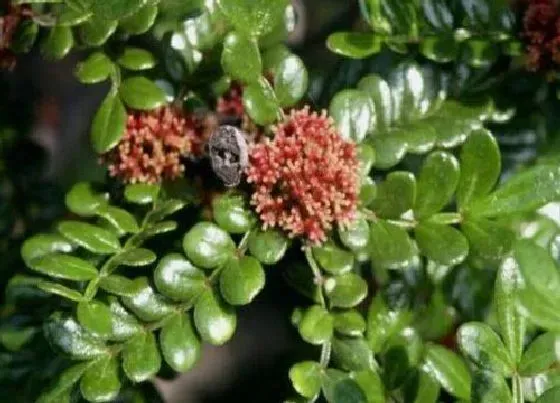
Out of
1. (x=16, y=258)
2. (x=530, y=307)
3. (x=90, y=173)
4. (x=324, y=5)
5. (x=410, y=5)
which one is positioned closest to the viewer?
(x=530, y=307)

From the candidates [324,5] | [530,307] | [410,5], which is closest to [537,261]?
[530,307]

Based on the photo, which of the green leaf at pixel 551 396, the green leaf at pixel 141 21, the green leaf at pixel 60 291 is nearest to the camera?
the green leaf at pixel 551 396

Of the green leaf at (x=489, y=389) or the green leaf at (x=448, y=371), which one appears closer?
the green leaf at (x=489, y=389)

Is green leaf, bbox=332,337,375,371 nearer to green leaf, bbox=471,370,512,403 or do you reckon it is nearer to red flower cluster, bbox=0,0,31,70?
green leaf, bbox=471,370,512,403

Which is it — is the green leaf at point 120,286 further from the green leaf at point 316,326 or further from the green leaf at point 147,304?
the green leaf at point 316,326

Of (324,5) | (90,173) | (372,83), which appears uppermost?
(372,83)

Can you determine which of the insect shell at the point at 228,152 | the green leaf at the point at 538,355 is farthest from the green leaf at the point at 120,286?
the green leaf at the point at 538,355

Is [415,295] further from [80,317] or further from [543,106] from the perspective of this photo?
[80,317]
